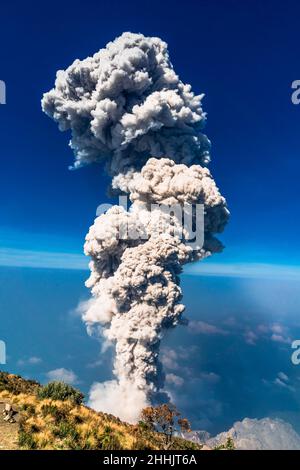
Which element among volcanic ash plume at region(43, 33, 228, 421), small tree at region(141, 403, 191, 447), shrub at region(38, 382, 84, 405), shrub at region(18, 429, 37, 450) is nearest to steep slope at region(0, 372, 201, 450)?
shrub at region(18, 429, 37, 450)

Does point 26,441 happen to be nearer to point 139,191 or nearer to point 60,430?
point 60,430

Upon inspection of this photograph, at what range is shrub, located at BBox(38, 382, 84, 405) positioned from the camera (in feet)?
55.9

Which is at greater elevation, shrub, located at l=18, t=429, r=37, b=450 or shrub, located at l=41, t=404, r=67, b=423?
shrub, located at l=41, t=404, r=67, b=423

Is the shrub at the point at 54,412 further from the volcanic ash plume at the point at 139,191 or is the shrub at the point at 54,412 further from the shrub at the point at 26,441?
the volcanic ash plume at the point at 139,191

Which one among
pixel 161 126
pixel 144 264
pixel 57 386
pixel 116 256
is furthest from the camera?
pixel 161 126

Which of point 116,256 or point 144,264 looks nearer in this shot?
point 144,264

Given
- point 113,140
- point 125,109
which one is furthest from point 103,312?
point 125,109

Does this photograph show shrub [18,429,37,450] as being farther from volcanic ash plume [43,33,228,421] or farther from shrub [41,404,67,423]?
Answer: volcanic ash plume [43,33,228,421]

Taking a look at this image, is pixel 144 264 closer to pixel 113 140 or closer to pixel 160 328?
pixel 160 328

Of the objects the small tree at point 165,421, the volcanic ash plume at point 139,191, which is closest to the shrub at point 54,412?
the small tree at point 165,421

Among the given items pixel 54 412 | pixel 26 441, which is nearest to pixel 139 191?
pixel 54 412

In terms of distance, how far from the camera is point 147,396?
162 ft

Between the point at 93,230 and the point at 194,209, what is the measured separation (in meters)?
15.8

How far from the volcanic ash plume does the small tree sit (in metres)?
30.0
